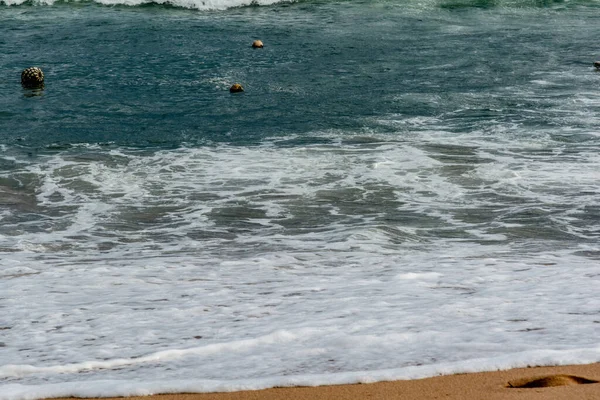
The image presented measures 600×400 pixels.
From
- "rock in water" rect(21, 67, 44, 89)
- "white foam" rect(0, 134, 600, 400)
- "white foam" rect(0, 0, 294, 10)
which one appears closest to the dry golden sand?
"white foam" rect(0, 134, 600, 400)

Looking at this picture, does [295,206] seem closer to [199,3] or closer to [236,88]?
[236,88]

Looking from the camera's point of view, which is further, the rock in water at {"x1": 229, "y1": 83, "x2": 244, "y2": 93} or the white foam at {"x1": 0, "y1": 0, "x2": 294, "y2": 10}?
the white foam at {"x1": 0, "y1": 0, "x2": 294, "y2": 10}

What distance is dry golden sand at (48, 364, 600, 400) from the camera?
14.1 ft

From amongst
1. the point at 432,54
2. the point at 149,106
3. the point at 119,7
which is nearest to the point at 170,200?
the point at 149,106

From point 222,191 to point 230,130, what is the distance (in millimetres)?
3323

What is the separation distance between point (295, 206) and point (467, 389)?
509 cm

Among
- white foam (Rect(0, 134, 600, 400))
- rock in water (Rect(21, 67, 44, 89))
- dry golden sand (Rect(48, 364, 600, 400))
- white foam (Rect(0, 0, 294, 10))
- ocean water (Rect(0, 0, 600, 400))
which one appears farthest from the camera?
white foam (Rect(0, 0, 294, 10))

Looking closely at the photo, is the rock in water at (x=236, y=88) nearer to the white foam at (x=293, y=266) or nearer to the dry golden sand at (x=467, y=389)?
the white foam at (x=293, y=266)

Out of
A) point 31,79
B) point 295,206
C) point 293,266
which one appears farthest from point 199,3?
point 293,266

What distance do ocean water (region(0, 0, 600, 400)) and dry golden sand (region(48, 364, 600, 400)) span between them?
0.32 feet

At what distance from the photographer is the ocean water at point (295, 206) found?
17.1ft

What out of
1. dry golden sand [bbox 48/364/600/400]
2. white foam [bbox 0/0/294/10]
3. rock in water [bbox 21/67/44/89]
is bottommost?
rock in water [bbox 21/67/44/89]

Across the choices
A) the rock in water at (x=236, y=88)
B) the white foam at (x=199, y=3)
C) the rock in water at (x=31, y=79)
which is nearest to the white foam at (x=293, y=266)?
the rock in water at (x=236, y=88)

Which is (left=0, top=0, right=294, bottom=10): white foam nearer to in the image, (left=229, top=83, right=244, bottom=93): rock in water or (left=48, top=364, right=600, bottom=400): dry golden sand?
(left=229, top=83, right=244, bottom=93): rock in water
